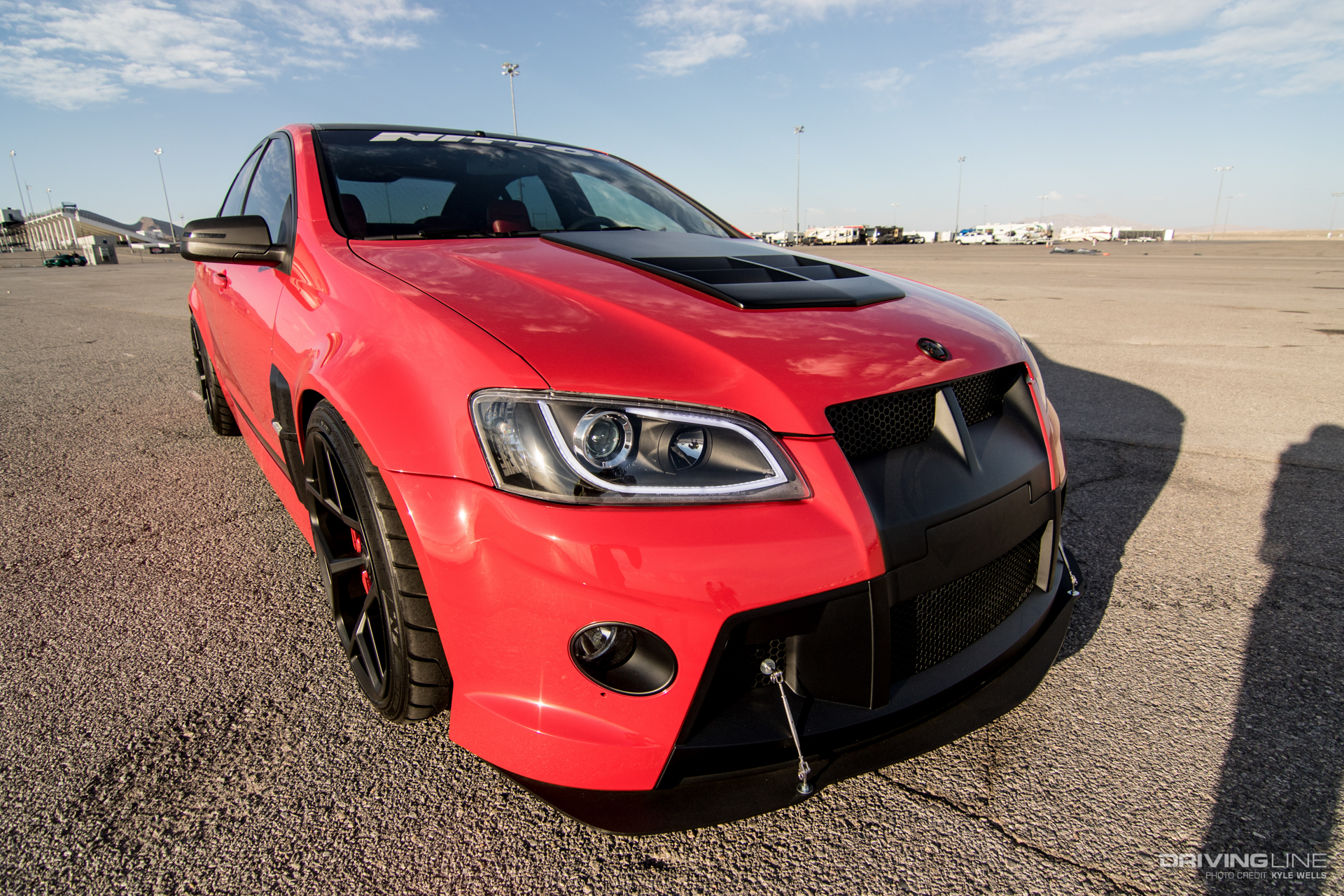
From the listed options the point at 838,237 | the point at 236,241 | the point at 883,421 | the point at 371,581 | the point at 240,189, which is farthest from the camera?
the point at 838,237

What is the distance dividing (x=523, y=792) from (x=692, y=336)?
102 cm

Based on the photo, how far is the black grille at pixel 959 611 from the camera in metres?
1.43

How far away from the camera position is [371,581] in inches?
67.4

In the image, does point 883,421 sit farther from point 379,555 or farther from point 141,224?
point 141,224

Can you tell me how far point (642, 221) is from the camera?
286 cm

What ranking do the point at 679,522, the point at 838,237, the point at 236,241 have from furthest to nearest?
the point at 838,237 → the point at 236,241 → the point at 679,522

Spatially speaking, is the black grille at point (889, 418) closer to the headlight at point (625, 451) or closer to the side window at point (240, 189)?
the headlight at point (625, 451)

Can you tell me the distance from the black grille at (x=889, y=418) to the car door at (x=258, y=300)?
1.80 meters

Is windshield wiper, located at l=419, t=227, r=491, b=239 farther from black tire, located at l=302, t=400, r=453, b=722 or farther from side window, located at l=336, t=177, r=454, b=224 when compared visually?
black tire, located at l=302, t=400, r=453, b=722

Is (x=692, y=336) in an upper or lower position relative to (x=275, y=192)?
lower

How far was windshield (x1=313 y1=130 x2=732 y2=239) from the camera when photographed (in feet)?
7.82

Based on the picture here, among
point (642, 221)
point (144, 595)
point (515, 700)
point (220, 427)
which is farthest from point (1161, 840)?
point (220, 427)

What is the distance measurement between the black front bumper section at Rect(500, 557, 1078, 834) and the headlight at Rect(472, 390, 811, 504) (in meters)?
0.41

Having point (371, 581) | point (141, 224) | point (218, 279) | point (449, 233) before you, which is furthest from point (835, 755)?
point (141, 224)
